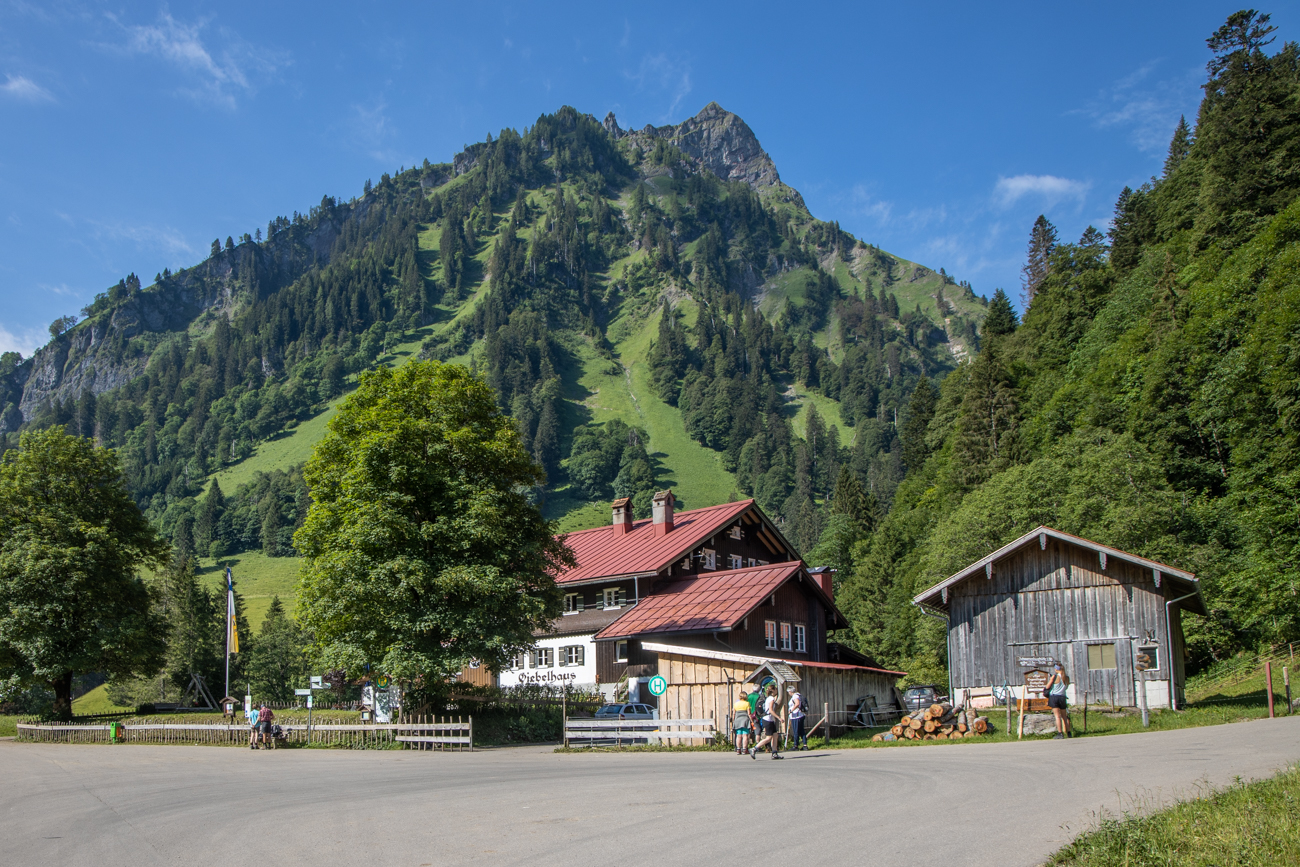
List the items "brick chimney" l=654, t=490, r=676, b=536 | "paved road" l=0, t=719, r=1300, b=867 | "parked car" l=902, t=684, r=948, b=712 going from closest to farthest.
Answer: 1. "paved road" l=0, t=719, r=1300, b=867
2. "parked car" l=902, t=684, r=948, b=712
3. "brick chimney" l=654, t=490, r=676, b=536

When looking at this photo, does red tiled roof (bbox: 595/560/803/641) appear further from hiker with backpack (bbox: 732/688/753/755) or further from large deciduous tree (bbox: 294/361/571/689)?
hiker with backpack (bbox: 732/688/753/755)

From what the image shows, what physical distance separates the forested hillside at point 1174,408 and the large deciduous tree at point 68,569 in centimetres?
4482

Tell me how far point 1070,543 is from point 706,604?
600 inches

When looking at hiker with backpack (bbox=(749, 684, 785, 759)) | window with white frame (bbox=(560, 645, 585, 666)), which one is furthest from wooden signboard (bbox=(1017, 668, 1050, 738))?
window with white frame (bbox=(560, 645, 585, 666))

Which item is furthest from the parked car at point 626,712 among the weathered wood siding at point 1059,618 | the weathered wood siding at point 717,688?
the weathered wood siding at point 1059,618

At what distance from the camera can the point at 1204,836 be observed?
29.5 feet

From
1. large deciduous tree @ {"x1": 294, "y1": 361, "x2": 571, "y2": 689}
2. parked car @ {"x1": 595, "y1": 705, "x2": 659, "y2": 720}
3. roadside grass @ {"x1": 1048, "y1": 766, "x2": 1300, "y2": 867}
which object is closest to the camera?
roadside grass @ {"x1": 1048, "y1": 766, "x2": 1300, "y2": 867}

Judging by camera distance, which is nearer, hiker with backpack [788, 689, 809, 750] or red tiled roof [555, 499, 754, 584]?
hiker with backpack [788, 689, 809, 750]

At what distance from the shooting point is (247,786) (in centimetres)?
1834

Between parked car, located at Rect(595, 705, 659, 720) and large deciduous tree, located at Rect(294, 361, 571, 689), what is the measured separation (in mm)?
4194

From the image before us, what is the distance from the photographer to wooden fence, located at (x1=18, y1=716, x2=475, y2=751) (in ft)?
99.6

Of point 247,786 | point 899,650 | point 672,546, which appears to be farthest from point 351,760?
point 899,650

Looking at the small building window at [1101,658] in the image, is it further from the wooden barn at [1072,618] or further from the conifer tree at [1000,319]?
the conifer tree at [1000,319]

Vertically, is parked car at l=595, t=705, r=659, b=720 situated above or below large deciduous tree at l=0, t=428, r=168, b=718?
below
